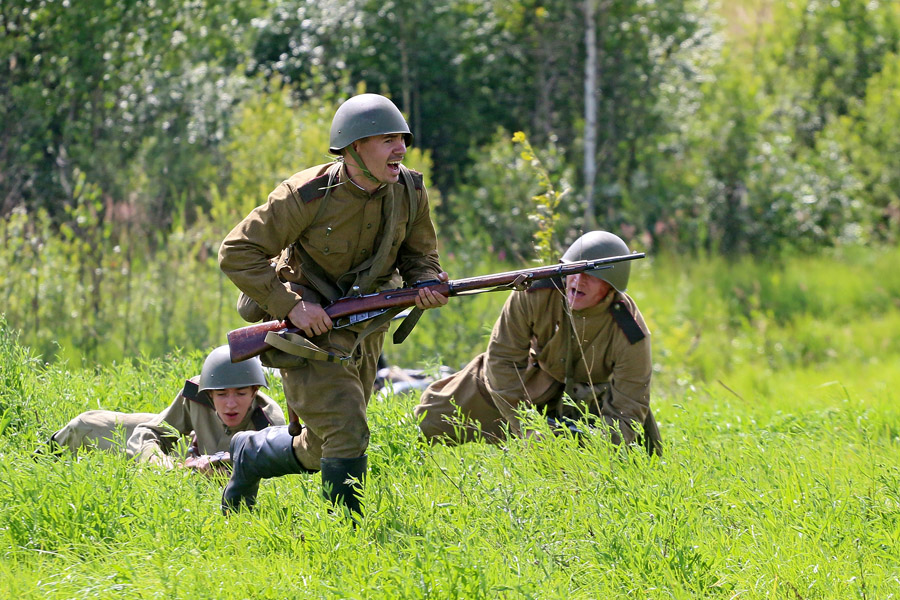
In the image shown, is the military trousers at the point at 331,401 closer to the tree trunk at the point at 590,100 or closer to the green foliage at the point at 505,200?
the green foliage at the point at 505,200

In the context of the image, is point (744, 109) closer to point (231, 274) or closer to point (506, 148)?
point (506, 148)

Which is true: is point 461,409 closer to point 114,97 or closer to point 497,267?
point 114,97

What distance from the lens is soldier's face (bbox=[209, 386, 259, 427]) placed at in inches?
237

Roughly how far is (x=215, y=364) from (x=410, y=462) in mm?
1346

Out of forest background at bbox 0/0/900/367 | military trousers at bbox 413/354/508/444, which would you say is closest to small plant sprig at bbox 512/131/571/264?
military trousers at bbox 413/354/508/444

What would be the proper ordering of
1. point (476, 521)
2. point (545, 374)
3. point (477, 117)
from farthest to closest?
point (477, 117) → point (545, 374) → point (476, 521)

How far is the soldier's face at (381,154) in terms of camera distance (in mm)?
4824

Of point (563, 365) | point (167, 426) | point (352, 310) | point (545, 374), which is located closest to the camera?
point (352, 310)

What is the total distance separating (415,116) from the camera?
1795cm

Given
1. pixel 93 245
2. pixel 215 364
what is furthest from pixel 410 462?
pixel 93 245

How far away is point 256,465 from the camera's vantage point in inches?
199

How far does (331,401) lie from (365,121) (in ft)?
4.10

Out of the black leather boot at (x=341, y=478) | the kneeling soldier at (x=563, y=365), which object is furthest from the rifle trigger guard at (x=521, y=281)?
the black leather boot at (x=341, y=478)

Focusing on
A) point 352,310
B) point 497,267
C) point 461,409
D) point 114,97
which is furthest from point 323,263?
point 497,267
